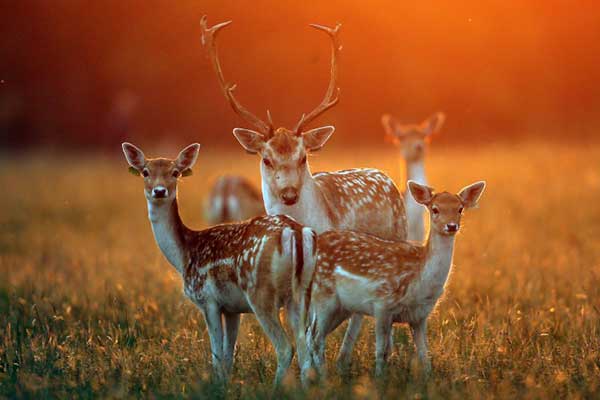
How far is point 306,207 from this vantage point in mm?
6691

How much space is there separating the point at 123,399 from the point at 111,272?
204 inches

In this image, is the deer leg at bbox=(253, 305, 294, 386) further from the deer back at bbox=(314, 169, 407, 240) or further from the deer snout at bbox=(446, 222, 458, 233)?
the deer back at bbox=(314, 169, 407, 240)

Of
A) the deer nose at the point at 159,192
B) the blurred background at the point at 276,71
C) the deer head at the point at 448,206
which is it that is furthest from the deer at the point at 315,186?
the blurred background at the point at 276,71

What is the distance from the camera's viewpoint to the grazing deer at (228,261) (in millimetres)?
5465

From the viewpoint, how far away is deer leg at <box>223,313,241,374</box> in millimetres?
5984

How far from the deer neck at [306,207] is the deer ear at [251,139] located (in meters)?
0.23

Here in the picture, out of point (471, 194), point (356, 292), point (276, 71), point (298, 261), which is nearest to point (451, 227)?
point (471, 194)

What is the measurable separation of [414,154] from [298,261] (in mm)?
5618

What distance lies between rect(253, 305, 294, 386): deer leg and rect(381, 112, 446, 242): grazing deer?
4.17m

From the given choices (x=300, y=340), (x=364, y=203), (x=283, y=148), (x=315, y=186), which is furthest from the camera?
(x=364, y=203)

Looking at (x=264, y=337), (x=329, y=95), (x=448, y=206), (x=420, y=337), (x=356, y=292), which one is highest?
(x=329, y=95)

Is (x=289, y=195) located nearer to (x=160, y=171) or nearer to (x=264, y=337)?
(x=160, y=171)

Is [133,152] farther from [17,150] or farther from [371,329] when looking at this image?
[17,150]

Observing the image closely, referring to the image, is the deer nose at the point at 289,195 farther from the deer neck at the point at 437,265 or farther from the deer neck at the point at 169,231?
the deer neck at the point at 437,265
